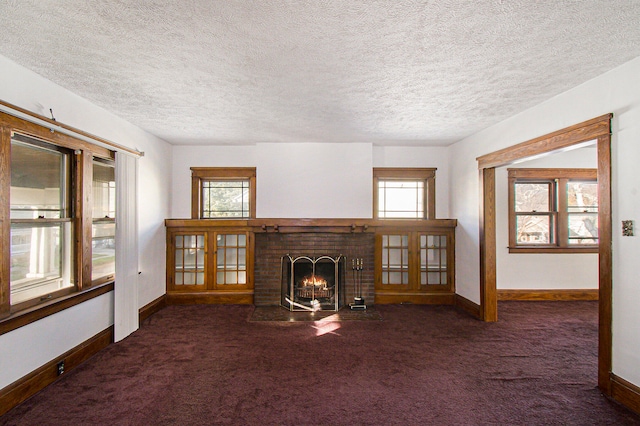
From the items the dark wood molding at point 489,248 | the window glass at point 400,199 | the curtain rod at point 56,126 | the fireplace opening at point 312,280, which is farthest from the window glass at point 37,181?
the dark wood molding at point 489,248

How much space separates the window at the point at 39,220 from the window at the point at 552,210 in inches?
253

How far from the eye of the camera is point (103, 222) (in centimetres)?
371

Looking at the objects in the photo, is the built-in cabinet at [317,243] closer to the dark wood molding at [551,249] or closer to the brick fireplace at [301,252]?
the brick fireplace at [301,252]

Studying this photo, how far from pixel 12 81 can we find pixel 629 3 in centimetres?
421

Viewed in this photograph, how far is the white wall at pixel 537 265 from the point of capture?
5434mm

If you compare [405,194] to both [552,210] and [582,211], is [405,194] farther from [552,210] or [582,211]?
[582,211]

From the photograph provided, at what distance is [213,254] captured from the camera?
5.27 metres

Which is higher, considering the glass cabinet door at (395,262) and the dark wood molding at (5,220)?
the dark wood molding at (5,220)

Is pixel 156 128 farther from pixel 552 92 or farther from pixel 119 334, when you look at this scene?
pixel 552 92

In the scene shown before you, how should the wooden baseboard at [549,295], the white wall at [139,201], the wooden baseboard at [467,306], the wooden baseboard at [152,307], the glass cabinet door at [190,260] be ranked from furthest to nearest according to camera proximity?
1. the wooden baseboard at [549,295]
2. the glass cabinet door at [190,260]
3. the wooden baseboard at [467,306]
4. the wooden baseboard at [152,307]
5. the white wall at [139,201]

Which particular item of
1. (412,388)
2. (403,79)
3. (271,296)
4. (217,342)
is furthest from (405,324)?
(403,79)

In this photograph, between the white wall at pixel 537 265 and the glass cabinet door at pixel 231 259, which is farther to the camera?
the white wall at pixel 537 265

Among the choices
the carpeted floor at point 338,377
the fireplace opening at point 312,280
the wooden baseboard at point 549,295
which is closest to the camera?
the carpeted floor at point 338,377

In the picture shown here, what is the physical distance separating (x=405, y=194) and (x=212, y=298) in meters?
3.83
